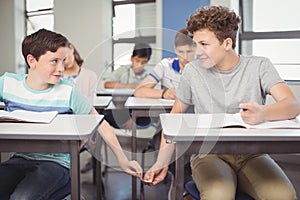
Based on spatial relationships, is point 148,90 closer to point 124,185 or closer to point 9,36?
point 124,185

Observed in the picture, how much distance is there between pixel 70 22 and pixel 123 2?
774 mm

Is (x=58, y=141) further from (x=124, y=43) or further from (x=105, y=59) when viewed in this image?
(x=124, y=43)

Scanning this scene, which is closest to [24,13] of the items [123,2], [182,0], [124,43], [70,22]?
[70,22]

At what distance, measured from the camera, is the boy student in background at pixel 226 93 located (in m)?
1.25

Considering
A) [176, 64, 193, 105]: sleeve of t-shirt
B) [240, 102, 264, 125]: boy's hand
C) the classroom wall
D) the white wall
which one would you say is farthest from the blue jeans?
the classroom wall

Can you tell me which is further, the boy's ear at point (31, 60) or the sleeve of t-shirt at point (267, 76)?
the boy's ear at point (31, 60)

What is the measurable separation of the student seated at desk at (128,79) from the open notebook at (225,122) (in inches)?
32.2

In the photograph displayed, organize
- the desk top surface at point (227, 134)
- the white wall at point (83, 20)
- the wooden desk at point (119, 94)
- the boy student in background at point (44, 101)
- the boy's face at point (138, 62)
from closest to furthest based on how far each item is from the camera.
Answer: the desk top surface at point (227, 134)
the boy student in background at point (44, 101)
the boy's face at point (138, 62)
the wooden desk at point (119, 94)
the white wall at point (83, 20)

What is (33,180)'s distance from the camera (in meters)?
1.24

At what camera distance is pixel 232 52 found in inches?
58.8

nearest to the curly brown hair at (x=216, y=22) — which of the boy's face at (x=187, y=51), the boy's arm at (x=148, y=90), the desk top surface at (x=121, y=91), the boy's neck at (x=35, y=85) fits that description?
the boy's face at (x=187, y=51)

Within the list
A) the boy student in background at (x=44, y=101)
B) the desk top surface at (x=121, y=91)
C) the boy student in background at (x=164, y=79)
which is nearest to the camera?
the boy student in background at (x=44, y=101)

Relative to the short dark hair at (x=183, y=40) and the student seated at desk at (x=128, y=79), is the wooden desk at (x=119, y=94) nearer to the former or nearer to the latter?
the student seated at desk at (x=128, y=79)

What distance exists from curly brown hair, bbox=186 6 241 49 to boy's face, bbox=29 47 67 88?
60 centimetres
